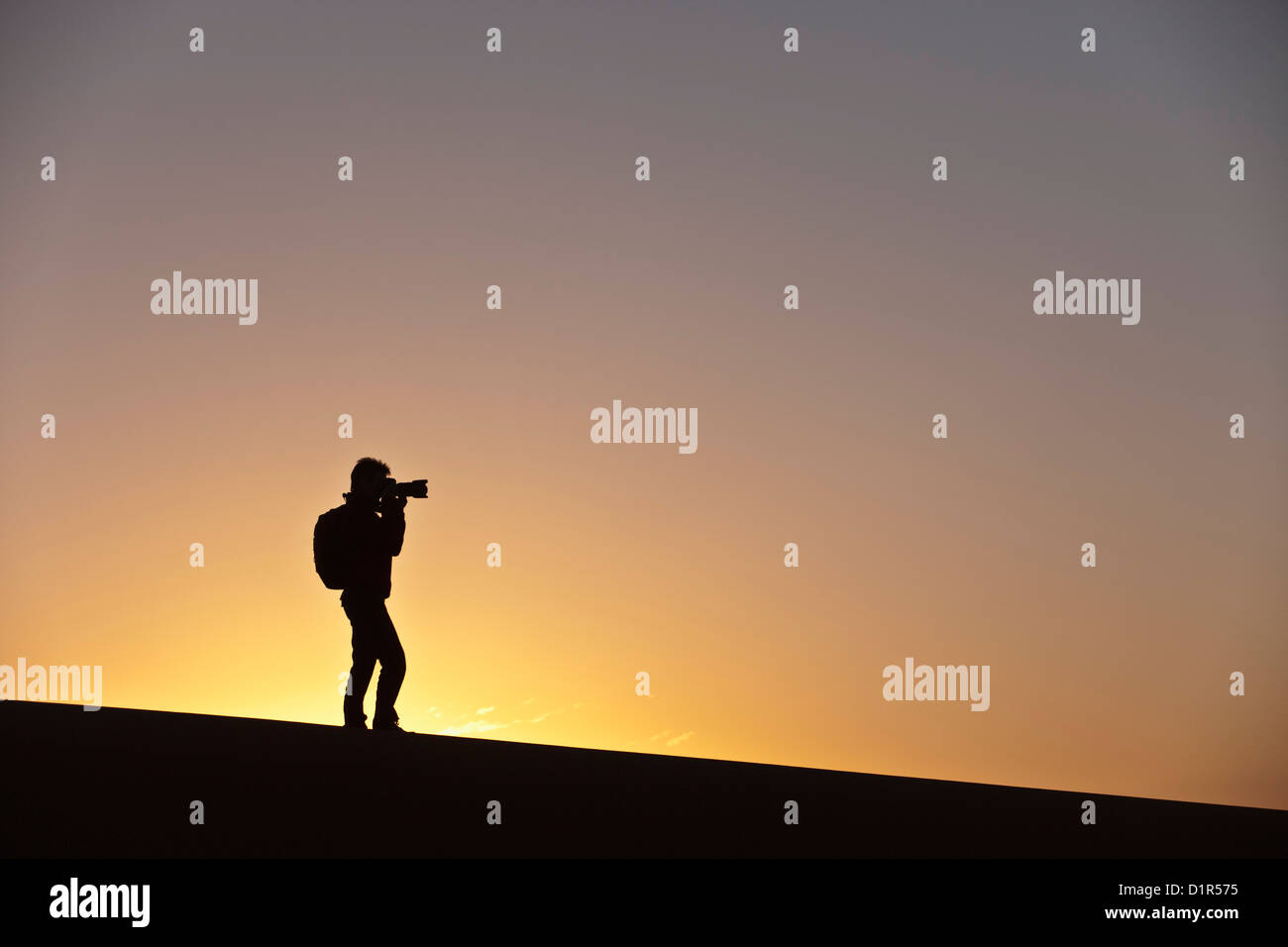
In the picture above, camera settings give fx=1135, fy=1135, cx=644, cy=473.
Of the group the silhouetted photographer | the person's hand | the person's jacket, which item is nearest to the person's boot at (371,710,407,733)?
the silhouetted photographer

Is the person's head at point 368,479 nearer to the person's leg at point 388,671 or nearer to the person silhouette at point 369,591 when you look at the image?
the person silhouette at point 369,591

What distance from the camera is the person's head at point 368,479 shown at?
1038 cm

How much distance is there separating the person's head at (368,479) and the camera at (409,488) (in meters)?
0.09

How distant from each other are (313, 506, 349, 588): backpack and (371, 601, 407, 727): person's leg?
1.53 ft
